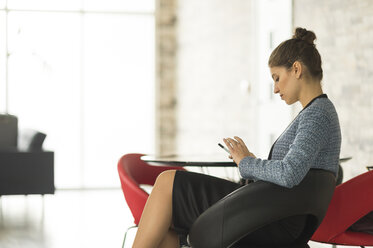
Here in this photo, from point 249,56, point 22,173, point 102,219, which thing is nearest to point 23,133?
point 22,173

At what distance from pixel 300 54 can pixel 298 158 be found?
1.42 ft

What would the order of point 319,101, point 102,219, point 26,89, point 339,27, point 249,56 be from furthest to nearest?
point 26,89 → point 249,56 → point 102,219 → point 339,27 → point 319,101

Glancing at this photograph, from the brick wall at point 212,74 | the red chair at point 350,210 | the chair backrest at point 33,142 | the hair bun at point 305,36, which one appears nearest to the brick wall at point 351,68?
the red chair at point 350,210

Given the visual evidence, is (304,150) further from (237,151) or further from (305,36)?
(305,36)

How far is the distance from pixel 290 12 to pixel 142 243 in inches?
142

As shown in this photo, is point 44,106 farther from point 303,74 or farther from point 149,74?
point 303,74

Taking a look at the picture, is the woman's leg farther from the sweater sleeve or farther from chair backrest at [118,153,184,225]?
chair backrest at [118,153,184,225]

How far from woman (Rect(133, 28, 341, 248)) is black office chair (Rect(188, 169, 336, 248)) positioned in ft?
0.14

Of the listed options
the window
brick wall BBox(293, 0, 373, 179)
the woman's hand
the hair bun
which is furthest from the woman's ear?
the window

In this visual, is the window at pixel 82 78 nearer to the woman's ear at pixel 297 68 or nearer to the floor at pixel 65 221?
the floor at pixel 65 221

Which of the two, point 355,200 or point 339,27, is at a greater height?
point 339,27

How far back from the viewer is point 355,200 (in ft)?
7.45

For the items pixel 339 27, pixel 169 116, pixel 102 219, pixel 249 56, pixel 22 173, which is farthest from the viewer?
pixel 169 116

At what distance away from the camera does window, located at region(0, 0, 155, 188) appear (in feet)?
24.4
